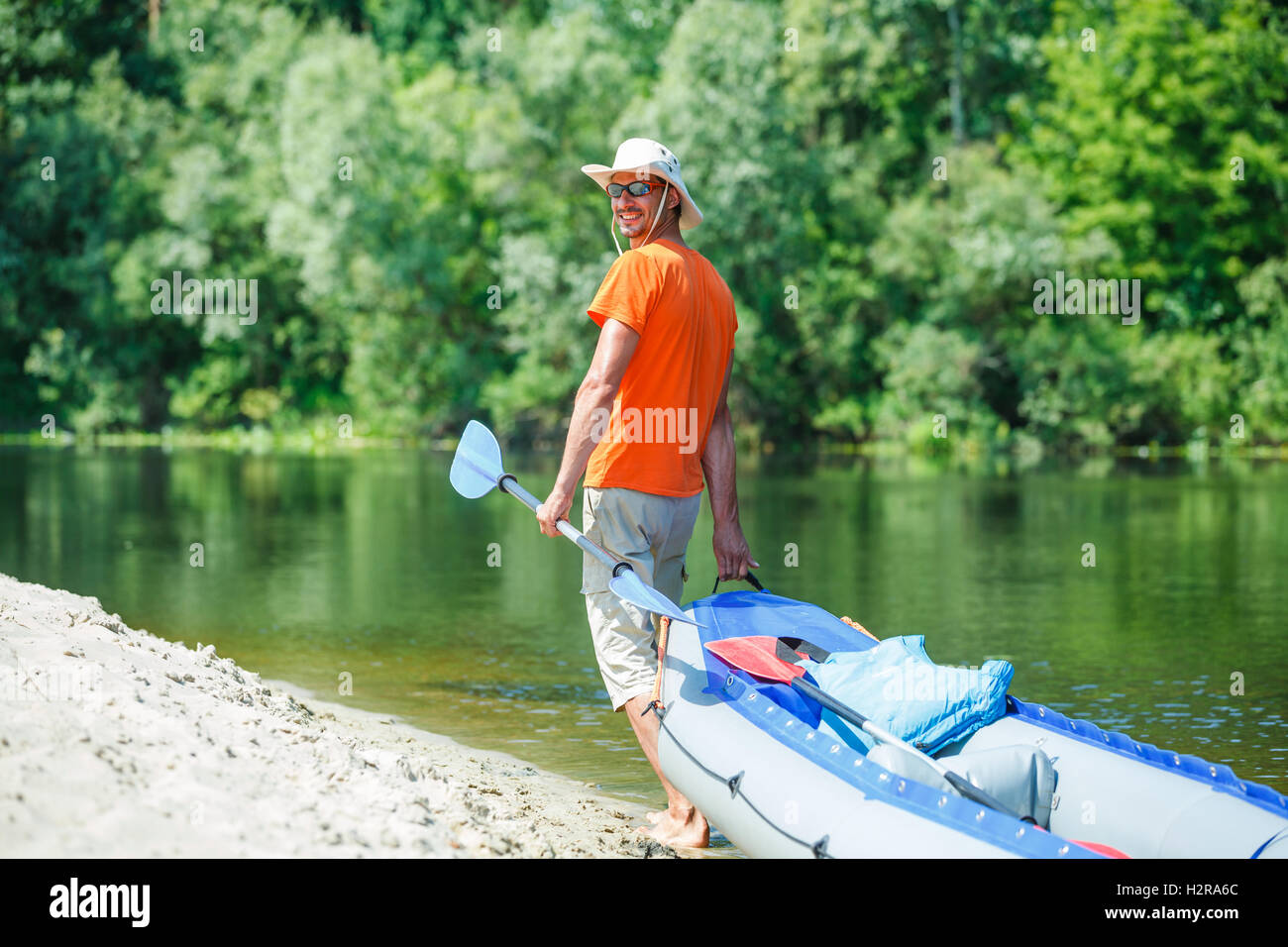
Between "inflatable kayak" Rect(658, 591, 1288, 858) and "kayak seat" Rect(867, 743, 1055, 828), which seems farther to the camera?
"kayak seat" Rect(867, 743, 1055, 828)

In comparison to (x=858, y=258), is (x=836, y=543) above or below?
below

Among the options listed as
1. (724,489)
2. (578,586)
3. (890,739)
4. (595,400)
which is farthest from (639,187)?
(578,586)

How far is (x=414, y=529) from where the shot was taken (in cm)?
1692

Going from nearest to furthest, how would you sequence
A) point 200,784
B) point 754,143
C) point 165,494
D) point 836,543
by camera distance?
point 200,784, point 836,543, point 165,494, point 754,143

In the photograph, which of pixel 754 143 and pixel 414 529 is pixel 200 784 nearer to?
pixel 414 529

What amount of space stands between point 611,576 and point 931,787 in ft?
4.70

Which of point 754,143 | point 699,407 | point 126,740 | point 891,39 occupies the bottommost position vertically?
point 126,740

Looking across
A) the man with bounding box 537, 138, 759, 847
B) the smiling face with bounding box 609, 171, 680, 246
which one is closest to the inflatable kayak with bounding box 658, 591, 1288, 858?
the man with bounding box 537, 138, 759, 847

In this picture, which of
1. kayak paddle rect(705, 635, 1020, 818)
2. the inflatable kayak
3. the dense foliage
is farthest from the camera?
the dense foliage

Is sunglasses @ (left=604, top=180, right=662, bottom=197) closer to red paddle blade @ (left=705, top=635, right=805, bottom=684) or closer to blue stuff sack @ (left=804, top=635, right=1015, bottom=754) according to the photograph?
red paddle blade @ (left=705, top=635, right=805, bottom=684)

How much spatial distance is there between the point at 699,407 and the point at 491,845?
1.85m

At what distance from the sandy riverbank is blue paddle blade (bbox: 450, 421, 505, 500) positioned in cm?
111

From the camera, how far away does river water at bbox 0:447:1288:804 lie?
7.83 meters

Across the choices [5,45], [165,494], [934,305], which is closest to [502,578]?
[165,494]
